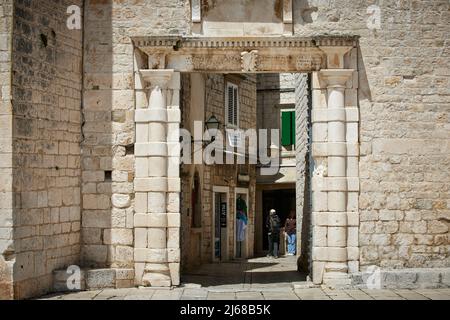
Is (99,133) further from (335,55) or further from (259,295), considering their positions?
(335,55)

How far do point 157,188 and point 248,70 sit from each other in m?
2.26

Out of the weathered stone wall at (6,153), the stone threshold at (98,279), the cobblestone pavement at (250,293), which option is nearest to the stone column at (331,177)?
the cobblestone pavement at (250,293)

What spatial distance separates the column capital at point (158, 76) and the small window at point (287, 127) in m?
12.0

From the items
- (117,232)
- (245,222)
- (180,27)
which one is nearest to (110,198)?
(117,232)

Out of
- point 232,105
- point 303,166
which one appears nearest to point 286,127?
point 232,105

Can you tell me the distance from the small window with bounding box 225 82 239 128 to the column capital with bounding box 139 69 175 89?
8.44 m

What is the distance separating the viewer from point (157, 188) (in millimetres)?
10281

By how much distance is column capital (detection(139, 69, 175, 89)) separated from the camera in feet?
34.1

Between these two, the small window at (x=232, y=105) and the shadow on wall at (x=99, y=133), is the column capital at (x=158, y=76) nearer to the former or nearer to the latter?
the shadow on wall at (x=99, y=133)

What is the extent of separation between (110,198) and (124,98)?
1542 millimetres

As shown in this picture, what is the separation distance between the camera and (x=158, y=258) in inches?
402

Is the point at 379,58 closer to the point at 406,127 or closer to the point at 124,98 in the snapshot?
the point at 406,127

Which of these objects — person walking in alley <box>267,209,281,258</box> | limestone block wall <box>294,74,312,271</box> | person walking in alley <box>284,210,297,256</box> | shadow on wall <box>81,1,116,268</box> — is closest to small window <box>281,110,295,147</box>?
person walking in alley <box>284,210,297,256</box>

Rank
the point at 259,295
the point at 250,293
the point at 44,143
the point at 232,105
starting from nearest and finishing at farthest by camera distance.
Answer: the point at 44,143, the point at 259,295, the point at 250,293, the point at 232,105
